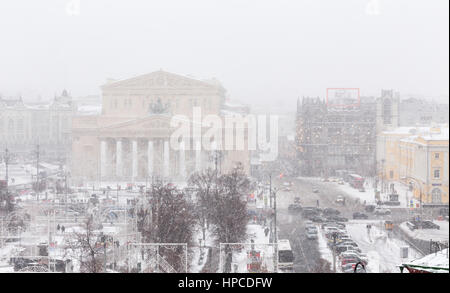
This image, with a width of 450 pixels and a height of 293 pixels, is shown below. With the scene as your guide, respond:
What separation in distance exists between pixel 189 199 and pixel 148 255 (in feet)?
2.19

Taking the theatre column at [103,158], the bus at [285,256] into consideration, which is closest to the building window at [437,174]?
the bus at [285,256]

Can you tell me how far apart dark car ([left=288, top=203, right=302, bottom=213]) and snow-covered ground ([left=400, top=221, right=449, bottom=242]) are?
1022 mm

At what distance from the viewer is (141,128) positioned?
15.0 ft

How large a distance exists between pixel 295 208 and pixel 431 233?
4.57ft

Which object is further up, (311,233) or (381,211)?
(381,211)

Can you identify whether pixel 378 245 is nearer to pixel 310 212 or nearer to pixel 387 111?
pixel 310 212

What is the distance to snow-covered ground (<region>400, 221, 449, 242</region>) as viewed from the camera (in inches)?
185

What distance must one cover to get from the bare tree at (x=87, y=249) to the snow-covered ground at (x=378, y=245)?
235 centimetres

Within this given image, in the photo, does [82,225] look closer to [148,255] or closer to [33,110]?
[148,255]

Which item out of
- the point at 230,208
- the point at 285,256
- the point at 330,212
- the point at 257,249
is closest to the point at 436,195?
the point at 330,212

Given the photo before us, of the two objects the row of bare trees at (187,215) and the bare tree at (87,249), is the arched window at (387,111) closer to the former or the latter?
the row of bare trees at (187,215)

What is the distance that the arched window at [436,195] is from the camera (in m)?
4.88

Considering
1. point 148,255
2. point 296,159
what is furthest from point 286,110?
point 148,255

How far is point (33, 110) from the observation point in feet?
14.6
